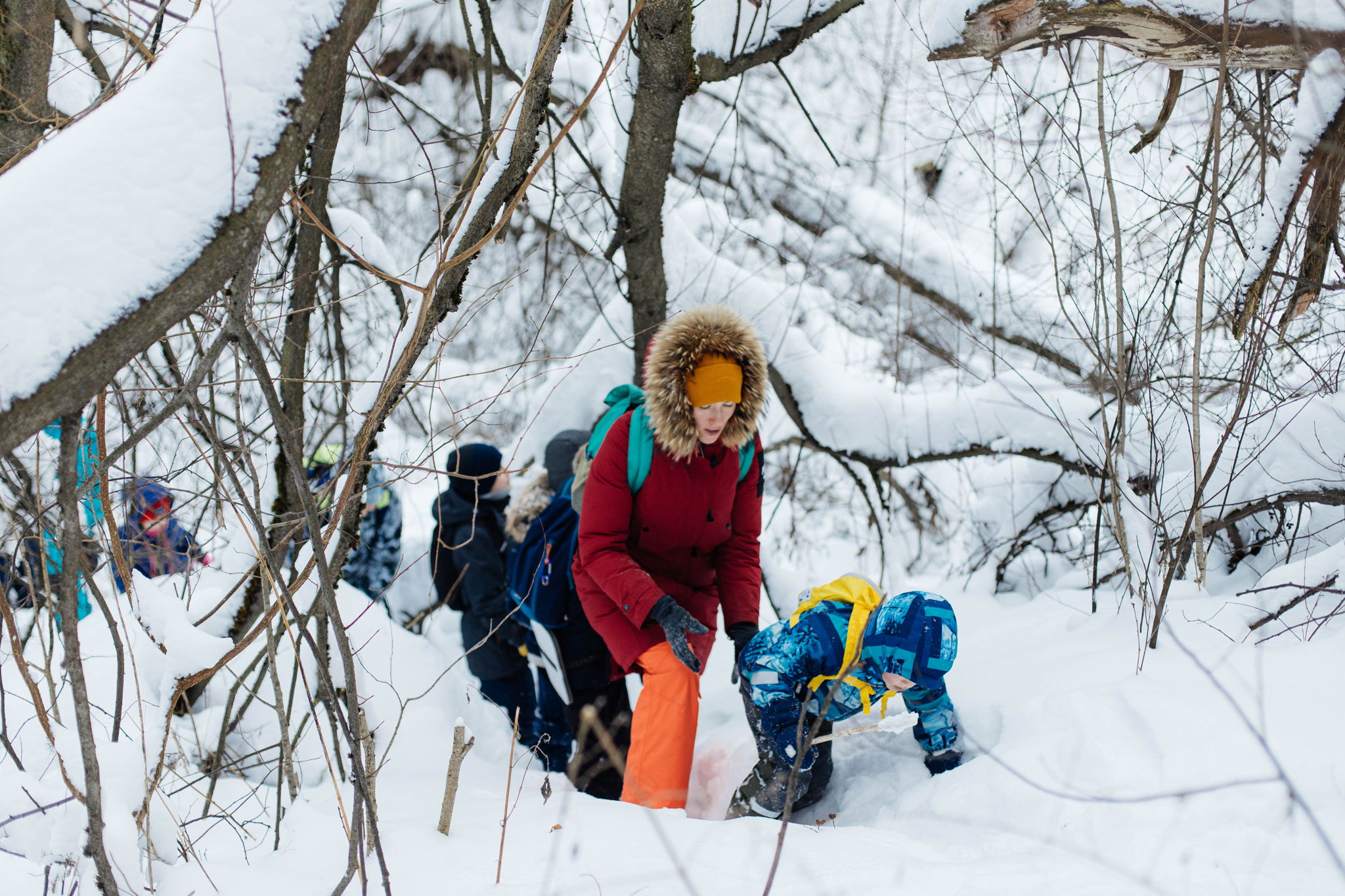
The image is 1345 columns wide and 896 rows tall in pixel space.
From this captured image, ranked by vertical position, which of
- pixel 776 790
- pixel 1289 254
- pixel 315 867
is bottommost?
pixel 315 867

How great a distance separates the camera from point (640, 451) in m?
2.32

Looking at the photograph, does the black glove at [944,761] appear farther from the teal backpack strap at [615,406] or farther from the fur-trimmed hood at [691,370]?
the teal backpack strap at [615,406]

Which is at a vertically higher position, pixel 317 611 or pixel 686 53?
pixel 686 53

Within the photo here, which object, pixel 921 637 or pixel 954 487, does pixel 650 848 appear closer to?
pixel 921 637

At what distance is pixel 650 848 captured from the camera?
5.28ft

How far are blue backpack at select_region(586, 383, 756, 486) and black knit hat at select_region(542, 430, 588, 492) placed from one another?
1.82 feet

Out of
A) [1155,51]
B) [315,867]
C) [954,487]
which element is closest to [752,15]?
[1155,51]

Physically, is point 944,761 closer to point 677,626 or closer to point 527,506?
point 677,626

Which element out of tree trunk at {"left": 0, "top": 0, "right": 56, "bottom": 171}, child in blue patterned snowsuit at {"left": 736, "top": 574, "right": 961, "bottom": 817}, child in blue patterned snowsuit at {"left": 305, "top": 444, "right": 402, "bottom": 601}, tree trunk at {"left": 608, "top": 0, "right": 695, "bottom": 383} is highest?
tree trunk at {"left": 608, "top": 0, "right": 695, "bottom": 383}

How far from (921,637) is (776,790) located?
1.90 ft

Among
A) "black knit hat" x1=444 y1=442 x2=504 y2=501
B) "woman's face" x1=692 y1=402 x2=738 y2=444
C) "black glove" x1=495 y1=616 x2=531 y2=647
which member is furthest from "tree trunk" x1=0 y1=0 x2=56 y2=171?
"black glove" x1=495 y1=616 x2=531 y2=647

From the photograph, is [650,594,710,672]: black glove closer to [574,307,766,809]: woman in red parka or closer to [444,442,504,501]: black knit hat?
[574,307,766,809]: woman in red parka

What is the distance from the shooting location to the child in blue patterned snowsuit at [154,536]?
6.75 ft

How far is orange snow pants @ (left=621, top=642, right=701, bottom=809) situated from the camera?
217 centimetres
